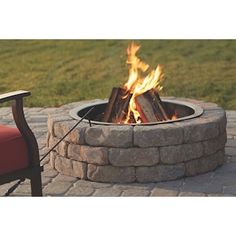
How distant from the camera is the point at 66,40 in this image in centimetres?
1420

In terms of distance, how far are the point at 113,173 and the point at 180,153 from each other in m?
0.60

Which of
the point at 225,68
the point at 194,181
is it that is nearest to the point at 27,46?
the point at 225,68

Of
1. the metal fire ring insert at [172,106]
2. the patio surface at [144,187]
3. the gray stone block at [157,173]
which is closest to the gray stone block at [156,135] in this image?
the gray stone block at [157,173]

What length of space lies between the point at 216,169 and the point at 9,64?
756cm

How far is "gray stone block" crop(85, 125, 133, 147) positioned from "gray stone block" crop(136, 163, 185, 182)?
28 cm

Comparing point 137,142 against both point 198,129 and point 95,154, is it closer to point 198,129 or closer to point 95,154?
point 95,154

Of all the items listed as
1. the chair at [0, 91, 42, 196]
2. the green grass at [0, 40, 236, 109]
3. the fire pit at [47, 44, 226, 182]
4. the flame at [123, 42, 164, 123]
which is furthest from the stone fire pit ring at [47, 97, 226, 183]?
the green grass at [0, 40, 236, 109]

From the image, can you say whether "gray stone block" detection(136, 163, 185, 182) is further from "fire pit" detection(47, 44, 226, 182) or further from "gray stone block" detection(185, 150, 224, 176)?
"gray stone block" detection(185, 150, 224, 176)

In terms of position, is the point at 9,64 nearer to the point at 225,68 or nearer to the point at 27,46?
the point at 27,46

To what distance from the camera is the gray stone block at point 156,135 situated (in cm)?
520

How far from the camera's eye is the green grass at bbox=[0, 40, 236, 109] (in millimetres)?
9641

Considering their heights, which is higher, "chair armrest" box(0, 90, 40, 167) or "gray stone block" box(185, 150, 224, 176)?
"chair armrest" box(0, 90, 40, 167)

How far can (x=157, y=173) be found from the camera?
5.34 meters

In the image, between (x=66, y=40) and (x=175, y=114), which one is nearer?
(x=175, y=114)
